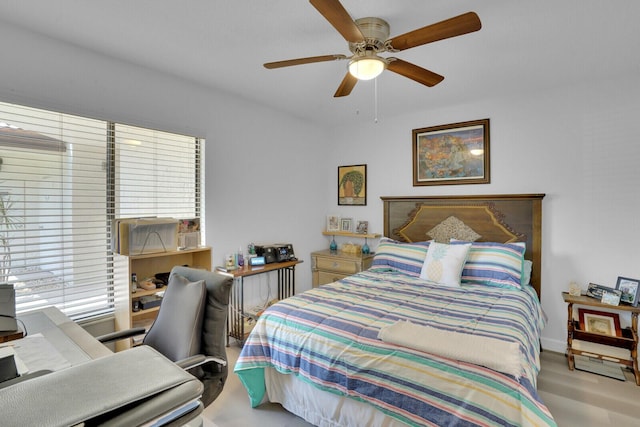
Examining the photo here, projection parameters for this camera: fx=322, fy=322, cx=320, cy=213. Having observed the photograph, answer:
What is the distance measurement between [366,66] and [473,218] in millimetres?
2239

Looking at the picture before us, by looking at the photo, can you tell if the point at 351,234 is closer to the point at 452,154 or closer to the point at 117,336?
the point at 452,154

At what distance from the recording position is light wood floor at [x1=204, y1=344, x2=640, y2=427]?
2.07m

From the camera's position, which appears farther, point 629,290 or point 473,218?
point 473,218

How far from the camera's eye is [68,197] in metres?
2.30

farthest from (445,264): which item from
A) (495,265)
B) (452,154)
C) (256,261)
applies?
(256,261)

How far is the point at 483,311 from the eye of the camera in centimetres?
217

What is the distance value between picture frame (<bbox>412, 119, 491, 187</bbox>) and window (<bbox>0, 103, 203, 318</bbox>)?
279 cm

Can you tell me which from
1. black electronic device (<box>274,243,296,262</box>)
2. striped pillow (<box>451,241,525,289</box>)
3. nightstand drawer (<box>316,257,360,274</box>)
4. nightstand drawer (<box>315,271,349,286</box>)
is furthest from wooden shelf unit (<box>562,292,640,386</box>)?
black electronic device (<box>274,243,296,262</box>)

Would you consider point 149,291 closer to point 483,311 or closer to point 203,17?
point 203,17

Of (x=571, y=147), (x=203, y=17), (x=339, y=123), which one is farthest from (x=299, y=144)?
(x=571, y=147)

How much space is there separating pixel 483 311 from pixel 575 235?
160 cm

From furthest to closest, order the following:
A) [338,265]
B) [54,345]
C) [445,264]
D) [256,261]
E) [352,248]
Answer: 1. [352,248]
2. [338,265]
3. [256,261]
4. [445,264]
5. [54,345]

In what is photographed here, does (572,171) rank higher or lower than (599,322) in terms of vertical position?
higher

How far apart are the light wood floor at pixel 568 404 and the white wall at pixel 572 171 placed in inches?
24.3
